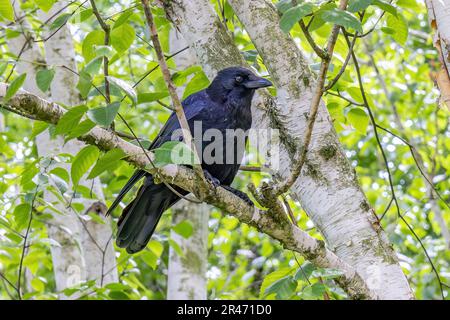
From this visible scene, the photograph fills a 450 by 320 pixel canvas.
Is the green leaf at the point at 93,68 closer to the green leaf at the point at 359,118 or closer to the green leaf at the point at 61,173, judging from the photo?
the green leaf at the point at 61,173

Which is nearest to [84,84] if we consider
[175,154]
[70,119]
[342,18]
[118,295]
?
[70,119]

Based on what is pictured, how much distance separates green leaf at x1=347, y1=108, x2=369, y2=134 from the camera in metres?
3.72

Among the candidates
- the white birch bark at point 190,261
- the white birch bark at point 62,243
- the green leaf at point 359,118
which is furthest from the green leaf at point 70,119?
the white birch bark at point 190,261

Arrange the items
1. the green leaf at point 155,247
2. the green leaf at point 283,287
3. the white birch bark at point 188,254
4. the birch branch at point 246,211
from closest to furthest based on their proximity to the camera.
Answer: the birch branch at point 246,211
the green leaf at point 283,287
the green leaf at point 155,247
the white birch bark at point 188,254

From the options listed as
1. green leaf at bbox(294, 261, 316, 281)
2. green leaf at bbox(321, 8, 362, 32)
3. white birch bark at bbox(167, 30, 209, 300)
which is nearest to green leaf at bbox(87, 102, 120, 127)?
green leaf at bbox(321, 8, 362, 32)

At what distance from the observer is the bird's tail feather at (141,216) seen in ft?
12.4

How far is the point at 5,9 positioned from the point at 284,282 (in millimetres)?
1658

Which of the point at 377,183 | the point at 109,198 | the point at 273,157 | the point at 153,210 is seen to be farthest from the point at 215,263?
the point at 273,157

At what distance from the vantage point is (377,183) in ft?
27.8

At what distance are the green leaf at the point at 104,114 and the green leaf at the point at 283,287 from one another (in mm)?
1085

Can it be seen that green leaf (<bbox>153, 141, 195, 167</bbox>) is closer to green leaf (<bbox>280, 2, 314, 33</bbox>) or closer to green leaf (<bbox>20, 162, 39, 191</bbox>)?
green leaf (<bbox>280, 2, 314, 33</bbox>)

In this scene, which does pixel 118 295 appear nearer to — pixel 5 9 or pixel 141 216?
pixel 141 216

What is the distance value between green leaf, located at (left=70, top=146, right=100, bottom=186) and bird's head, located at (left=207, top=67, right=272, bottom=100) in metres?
0.96
